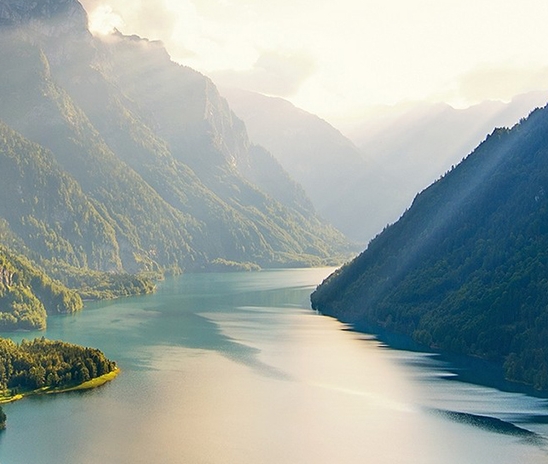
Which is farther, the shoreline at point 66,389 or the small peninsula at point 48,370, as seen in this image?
the small peninsula at point 48,370

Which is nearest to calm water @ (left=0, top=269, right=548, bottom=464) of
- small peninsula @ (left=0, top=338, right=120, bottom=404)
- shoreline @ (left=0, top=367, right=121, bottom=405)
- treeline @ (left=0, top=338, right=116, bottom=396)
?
shoreline @ (left=0, top=367, right=121, bottom=405)

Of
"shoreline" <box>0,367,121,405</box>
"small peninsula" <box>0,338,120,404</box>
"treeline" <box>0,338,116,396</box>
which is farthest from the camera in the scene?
"treeline" <box>0,338,116,396</box>

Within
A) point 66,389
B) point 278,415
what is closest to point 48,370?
point 66,389

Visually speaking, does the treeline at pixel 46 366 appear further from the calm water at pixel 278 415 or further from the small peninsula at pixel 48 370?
the calm water at pixel 278 415

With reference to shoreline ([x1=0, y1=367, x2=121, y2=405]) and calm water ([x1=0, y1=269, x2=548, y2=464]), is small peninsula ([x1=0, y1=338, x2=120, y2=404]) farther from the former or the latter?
calm water ([x1=0, y1=269, x2=548, y2=464])

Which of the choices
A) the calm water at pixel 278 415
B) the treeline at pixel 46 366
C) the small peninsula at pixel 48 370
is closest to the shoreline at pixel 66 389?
the small peninsula at pixel 48 370

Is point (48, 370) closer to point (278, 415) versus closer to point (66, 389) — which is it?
point (66, 389)

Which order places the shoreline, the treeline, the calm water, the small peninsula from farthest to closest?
the treeline
the small peninsula
the shoreline
the calm water
